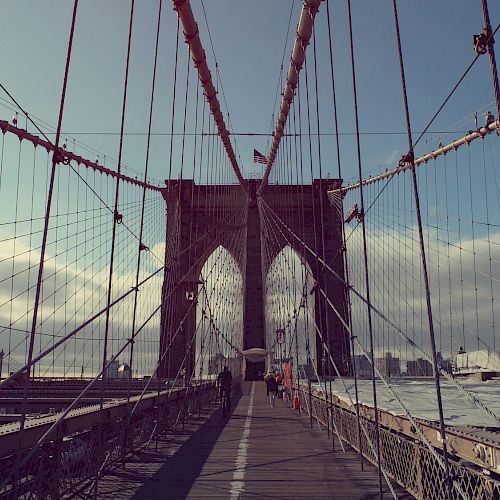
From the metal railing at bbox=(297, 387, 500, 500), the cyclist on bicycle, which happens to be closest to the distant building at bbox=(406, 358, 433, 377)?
the cyclist on bicycle

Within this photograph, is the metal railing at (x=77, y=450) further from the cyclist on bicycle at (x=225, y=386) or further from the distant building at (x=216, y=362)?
the distant building at (x=216, y=362)

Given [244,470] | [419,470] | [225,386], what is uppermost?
[225,386]

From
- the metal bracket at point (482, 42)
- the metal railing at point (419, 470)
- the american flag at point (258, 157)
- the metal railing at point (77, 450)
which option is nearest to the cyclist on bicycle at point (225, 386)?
the metal railing at point (77, 450)

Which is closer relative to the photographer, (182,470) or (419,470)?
(419,470)

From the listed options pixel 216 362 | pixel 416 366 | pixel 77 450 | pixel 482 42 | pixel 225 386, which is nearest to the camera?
pixel 482 42

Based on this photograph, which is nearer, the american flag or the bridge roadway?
the bridge roadway

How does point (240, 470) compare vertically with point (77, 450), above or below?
below

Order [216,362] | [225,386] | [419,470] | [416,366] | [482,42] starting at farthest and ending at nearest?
[216,362] < [416,366] < [225,386] < [419,470] < [482,42]

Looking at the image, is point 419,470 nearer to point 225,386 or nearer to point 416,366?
point 225,386

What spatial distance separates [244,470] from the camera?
553 cm

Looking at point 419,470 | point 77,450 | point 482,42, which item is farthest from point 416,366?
point 482,42

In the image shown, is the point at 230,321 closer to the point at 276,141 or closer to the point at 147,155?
the point at 276,141

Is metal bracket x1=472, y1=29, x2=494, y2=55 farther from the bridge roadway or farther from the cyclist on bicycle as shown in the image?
the cyclist on bicycle

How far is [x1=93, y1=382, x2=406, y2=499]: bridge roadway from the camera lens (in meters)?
4.53
